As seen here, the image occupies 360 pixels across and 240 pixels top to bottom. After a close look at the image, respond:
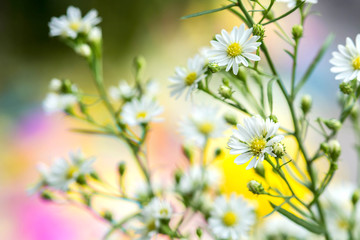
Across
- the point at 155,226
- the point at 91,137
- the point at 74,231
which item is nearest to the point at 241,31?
the point at 155,226

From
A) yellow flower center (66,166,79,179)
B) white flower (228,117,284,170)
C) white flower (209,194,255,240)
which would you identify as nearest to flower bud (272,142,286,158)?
white flower (228,117,284,170)

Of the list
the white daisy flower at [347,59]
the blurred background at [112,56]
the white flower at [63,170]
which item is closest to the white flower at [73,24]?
the white flower at [63,170]

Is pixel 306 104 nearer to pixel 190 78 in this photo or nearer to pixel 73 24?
pixel 190 78

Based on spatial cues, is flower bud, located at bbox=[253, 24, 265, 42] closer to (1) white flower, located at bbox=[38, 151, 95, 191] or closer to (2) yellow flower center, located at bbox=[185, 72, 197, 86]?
(2) yellow flower center, located at bbox=[185, 72, 197, 86]

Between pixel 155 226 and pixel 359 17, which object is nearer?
pixel 155 226

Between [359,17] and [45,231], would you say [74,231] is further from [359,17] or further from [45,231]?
[359,17]

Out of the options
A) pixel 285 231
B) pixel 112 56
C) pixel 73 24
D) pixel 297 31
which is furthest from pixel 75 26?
pixel 112 56

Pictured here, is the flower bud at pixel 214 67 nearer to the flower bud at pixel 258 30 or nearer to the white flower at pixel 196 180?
the flower bud at pixel 258 30
